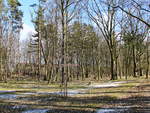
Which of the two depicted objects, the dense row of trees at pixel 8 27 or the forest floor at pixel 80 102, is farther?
the dense row of trees at pixel 8 27

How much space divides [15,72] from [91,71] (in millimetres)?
21507

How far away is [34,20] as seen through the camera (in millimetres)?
38844

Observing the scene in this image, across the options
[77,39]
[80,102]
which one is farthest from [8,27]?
[80,102]

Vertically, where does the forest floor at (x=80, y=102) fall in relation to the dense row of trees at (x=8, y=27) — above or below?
below

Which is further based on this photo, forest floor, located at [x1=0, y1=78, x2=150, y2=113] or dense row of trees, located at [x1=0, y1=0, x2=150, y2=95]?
dense row of trees, located at [x1=0, y1=0, x2=150, y2=95]

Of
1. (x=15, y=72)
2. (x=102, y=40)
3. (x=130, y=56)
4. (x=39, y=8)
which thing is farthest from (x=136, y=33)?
(x=15, y=72)

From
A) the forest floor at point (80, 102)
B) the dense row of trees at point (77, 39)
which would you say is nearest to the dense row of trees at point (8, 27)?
the dense row of trees at point (77, 39)

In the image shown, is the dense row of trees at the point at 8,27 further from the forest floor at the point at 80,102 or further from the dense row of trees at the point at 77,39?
the forest floor at the point at 80,102

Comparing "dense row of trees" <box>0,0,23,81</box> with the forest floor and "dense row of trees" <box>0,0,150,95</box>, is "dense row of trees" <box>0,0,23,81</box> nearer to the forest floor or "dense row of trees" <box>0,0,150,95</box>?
"dense row of trees" <box>0,0,150,95</box>

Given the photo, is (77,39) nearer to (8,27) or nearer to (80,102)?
(8,27)

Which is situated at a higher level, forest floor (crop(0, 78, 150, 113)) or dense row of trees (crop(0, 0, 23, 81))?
dense row of trees (crop(0, 0, 23, 81))

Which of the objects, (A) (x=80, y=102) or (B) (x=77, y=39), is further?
(B) (x=77, y=39)

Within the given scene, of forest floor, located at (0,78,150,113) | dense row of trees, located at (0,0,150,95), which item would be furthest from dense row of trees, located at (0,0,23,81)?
forest floor, located at (0,78,150,113)

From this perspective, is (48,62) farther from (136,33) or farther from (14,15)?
(136,33)
